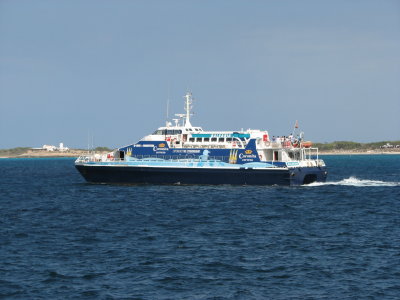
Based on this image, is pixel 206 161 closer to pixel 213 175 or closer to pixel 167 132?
pixel 213 175

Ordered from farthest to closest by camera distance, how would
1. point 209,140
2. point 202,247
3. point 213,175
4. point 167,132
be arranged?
point 167,132, point 209,140, point 213,175, point 202,247

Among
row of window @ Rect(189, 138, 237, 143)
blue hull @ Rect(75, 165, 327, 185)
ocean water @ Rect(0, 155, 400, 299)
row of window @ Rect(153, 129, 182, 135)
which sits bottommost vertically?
ocean water @ Rect(0, 155, 400, 299)

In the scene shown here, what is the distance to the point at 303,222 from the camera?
35.2 m

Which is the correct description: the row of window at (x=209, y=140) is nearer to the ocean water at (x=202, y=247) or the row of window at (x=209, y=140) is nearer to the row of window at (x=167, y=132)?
the row of window at (x=167, y=132)

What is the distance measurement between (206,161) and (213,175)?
158 cm

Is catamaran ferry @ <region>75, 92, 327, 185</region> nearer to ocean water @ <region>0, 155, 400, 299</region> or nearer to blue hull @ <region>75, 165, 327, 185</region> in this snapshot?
blue hull @ <region>75, 165, 327, 185</region>

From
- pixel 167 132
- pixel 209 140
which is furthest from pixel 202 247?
pixel 167 132

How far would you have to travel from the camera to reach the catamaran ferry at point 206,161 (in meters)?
53.7

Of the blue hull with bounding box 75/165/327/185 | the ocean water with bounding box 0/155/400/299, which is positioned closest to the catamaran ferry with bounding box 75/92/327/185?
the blue hull with bounding box 75/165/327/185

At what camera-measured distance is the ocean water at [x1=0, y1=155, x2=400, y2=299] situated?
69.9 feet

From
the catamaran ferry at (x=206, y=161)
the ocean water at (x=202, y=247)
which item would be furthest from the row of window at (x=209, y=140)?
the ocean water at (x=202, y=247)

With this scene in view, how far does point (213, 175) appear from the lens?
54.1 m

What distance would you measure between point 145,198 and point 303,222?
15994 millimetres

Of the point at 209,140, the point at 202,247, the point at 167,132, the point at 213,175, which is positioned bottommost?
the point at 202,247
